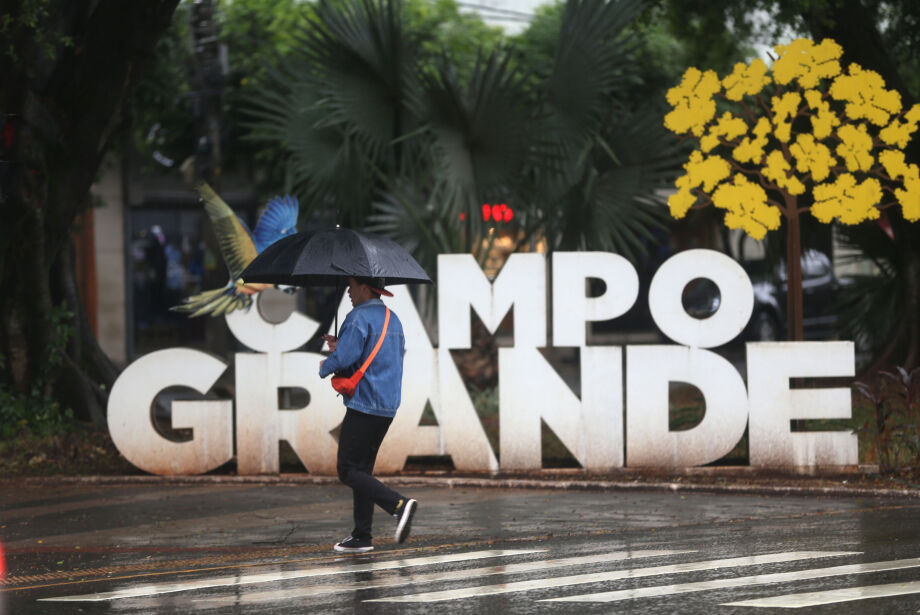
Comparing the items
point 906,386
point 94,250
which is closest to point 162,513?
point 906,386

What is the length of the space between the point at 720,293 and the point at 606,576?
14.6 feet

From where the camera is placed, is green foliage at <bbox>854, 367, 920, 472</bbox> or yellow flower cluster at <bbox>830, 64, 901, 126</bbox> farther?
yellow flower cluster at <bbox>830, 64, 901, 126</bbox>

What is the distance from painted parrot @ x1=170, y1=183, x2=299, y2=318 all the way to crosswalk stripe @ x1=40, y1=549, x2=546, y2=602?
4.40m

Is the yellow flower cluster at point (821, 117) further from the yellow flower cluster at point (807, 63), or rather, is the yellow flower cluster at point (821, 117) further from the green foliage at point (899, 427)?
the green foliage at point (899, 427)

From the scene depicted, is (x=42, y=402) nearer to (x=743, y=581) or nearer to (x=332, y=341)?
(x=332, y=341)

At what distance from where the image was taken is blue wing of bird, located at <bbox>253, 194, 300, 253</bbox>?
37.7 feet

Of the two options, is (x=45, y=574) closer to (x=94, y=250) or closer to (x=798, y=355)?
(x=798, y=355)

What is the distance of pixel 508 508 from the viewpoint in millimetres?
9250

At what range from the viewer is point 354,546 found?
7.58m

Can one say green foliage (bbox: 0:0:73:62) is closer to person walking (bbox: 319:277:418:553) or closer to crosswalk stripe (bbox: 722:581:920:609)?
person walking (bbox: 319:277:418:553)

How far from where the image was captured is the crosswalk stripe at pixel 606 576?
20.4 ft

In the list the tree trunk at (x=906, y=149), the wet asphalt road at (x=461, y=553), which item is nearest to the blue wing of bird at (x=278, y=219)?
the wet asphalt road at (x=461, y=553)

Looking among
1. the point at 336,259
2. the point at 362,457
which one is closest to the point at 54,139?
the point at 336,259

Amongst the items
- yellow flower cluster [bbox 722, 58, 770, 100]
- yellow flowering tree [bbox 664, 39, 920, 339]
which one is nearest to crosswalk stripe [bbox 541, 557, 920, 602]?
yellow flowering tree [bbox 664, 39, 920, 339]
